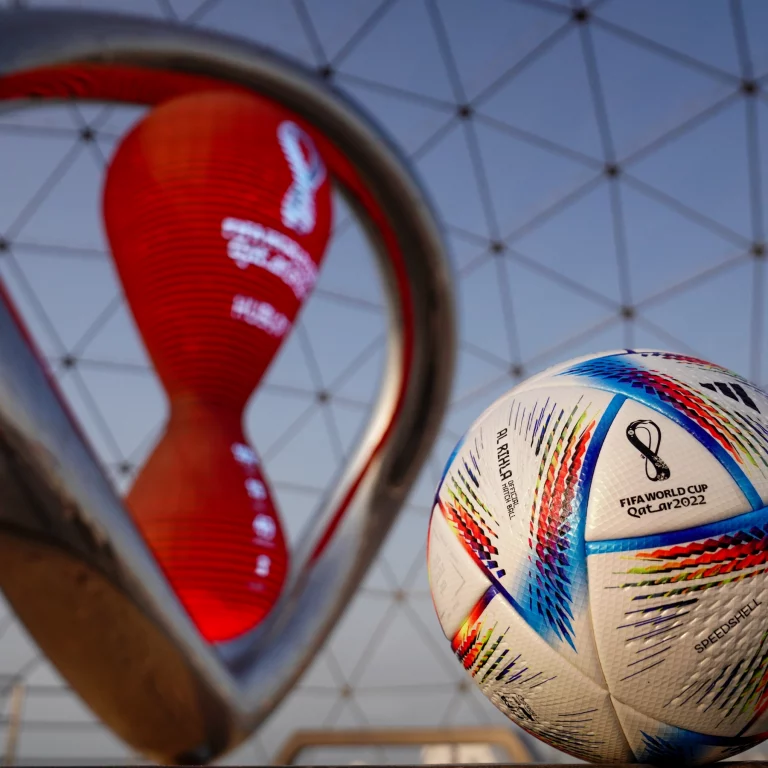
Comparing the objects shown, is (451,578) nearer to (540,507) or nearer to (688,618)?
(540,507)

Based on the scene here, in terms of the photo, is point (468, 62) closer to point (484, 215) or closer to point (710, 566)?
point (484, 215)

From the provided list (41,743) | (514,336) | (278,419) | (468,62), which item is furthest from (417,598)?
(468,62)

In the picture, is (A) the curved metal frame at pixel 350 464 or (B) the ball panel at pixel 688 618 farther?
(A) the curved metal frame at pixel 350 464

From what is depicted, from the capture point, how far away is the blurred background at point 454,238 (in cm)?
1322

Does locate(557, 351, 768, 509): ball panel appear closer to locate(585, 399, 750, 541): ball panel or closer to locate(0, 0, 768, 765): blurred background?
locate(585, 399, 750, 541): ball panel

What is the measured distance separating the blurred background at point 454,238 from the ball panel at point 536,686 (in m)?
10.2

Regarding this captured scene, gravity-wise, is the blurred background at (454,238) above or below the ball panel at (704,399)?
above

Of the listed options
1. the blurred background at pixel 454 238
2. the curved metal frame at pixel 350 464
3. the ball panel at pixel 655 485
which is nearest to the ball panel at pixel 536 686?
the ball panel at pixel 655 485

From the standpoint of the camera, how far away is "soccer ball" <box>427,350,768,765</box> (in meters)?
1.72

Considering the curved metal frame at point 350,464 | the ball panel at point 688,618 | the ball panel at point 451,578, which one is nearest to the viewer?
the ball panel at point 688,618

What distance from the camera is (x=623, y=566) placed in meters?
1.75

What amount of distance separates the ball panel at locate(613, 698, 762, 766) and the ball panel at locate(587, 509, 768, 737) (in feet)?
0.12

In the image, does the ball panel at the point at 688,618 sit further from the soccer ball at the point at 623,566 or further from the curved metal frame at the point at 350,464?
the curved metal frame at the point at 350,464

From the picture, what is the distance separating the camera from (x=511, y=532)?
6.27 feet
